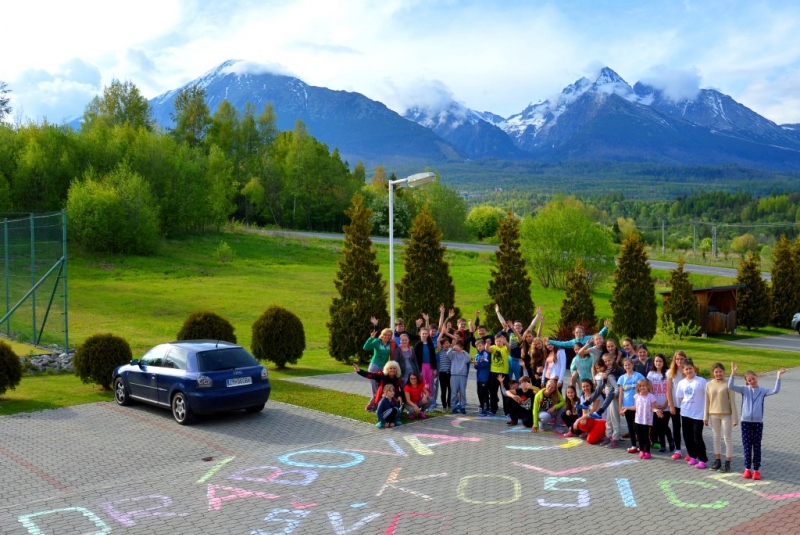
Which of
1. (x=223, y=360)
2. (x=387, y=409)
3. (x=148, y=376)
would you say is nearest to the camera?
(x=387, y=409)

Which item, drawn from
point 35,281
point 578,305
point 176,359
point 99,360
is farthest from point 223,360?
point 578,305

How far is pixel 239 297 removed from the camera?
123ft

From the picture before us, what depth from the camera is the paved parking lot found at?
8.74m

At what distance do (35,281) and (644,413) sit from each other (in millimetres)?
18073

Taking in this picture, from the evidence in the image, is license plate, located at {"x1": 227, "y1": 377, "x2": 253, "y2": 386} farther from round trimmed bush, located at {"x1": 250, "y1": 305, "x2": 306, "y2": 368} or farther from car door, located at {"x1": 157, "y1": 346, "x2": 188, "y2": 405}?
round trimmed bush, located at {"x1": 250, "y1": 305, "x2": 306, "y2": 368}

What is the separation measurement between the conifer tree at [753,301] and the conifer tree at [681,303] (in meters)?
5.34

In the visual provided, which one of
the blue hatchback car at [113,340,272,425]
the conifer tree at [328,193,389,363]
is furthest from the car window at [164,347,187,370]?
the conifer tree at [328,193,389,363]

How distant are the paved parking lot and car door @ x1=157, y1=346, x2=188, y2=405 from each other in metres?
0.55

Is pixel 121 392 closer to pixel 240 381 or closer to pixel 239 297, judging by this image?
pixel 240 381

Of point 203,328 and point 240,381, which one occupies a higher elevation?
point 203,328

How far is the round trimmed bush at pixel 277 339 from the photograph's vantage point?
66.1ft

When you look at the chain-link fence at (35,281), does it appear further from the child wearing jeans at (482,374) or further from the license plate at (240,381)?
the child wearing jeans at (482,374)

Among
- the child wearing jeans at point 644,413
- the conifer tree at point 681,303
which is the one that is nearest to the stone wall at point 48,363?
the child wearing jeans at point 644,413

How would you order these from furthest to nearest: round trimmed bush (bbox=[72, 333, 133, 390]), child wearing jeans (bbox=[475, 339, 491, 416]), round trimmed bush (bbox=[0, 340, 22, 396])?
1. round trimmed bush (bbox=[72, 333, 133, 390])
2. round trimmed bush (bbox=[0, 340, 22, 396])
3. child wearing jeans (bbox=[475, 339, 491, 416])
